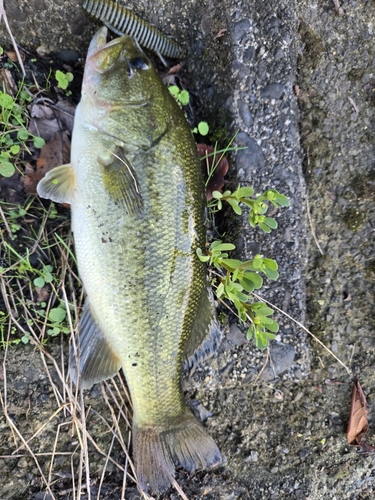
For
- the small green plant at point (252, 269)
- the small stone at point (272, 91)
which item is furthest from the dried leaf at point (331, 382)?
the small stone at point (272, 91)

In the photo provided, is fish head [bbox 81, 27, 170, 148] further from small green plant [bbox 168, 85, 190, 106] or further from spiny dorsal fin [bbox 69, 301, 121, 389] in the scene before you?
spiny dorsal fin [bbox 69, 301, 121, 389]

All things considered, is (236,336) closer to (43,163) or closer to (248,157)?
(248,157)

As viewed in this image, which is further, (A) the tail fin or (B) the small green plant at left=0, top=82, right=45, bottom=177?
(B) the small green plant at left=0, top=82, right=45, bottom=177

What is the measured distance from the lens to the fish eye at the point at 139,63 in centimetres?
215

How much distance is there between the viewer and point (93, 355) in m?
2.29

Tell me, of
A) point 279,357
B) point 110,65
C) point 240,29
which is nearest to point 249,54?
point 240,29

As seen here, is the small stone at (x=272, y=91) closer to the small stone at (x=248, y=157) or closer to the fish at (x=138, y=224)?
the small stone at (x=248, y=157)

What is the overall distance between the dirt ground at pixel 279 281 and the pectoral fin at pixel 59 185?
85cm

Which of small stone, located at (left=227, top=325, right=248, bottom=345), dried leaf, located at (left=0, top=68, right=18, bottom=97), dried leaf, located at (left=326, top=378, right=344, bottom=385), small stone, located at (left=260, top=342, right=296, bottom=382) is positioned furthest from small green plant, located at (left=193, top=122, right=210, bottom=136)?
dried leaf, located at (left=326, top=378, right=344, bottom=385)

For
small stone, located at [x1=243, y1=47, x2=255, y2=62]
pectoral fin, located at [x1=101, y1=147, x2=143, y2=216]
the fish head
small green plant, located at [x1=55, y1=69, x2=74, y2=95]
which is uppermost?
small stone, located at [x1=243, y1=47, x2=255, y2=62]

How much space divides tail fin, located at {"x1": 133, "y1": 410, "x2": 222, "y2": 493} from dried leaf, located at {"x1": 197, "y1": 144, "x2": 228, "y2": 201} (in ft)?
4.43

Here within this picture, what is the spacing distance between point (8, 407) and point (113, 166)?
1572mm

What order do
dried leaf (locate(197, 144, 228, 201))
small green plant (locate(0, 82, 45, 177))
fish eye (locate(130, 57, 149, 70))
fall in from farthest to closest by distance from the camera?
dried leaf (locate(197, 144, 228, 201)), small green plant (locate(0, 82, 45, 177)), fish eye (locate(130, 57, 149, 70))

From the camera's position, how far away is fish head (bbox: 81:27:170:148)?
2.11 m
